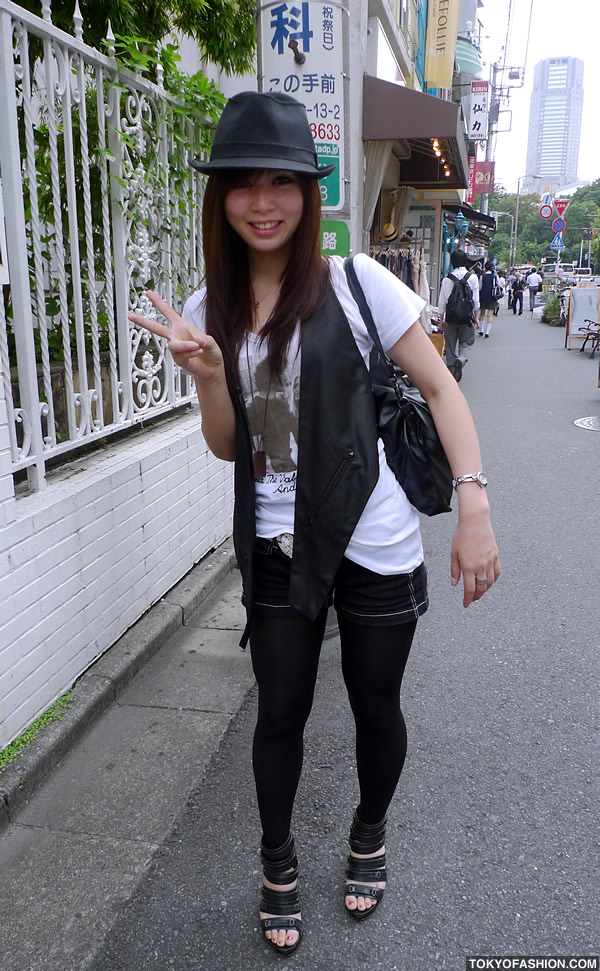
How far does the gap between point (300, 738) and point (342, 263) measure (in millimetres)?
1197

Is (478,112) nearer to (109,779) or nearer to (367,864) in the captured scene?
(109,779)

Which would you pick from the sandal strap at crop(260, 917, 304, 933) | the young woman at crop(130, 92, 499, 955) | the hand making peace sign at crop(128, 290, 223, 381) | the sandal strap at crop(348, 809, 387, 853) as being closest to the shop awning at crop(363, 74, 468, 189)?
the young woman at crop(130, 92, 499, 955)

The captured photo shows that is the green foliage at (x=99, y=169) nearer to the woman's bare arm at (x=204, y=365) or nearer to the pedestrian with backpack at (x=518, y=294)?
the woman's bare arm at (x=204, y=365)

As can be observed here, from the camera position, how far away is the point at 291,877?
6.74 feet

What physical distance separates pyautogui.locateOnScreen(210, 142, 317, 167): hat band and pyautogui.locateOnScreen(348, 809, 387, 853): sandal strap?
1725 millimetres

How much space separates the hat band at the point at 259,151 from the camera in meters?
1.68

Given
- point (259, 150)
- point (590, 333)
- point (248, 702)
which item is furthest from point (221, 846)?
point (590, 333)

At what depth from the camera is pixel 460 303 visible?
36.2 ft

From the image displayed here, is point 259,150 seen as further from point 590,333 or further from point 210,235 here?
point 590,333

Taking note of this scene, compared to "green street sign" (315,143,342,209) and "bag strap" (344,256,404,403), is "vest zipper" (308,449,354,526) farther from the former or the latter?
"green street sign" (315,143,342,209)

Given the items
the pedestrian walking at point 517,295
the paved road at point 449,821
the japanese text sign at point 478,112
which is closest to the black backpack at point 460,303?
the paved road at point 449,821

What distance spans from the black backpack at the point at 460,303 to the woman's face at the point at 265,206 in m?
9.71

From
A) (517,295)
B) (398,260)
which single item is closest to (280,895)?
(398,260)

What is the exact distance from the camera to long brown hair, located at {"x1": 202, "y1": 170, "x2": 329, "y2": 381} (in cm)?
176
